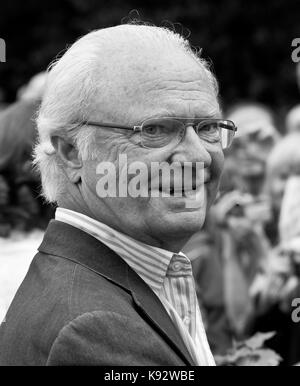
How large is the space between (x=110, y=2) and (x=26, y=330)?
10834 mm

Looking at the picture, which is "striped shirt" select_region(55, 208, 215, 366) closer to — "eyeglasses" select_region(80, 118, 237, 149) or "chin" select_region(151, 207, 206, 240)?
"chin" select_region(151, 207, 206, 240)

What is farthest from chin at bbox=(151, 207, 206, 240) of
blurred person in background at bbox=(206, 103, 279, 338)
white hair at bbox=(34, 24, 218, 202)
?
blurred person in background at bbox=(206, 103, 279, 338)

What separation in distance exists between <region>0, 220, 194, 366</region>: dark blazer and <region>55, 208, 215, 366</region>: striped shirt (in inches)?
1.3

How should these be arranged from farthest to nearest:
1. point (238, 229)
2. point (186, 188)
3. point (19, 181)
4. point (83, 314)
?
point (238, 229), point (19, 181), point (186, 188), point (83, 314)

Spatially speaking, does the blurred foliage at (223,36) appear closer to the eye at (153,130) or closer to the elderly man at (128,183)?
the elderly man at (128,183)

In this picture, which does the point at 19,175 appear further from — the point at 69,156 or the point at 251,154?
the point at 251,154

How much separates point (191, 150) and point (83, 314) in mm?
557

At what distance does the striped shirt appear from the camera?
2152 millimetres

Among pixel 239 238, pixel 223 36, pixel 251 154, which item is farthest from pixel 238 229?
pixel 223 36

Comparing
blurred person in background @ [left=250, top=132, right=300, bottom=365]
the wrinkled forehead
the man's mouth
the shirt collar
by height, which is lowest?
blurred person in background @ [left=250, top=132, right=300, bottom=365]

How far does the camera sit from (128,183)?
7.03 ft

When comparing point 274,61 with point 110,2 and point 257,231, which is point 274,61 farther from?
point 257,231

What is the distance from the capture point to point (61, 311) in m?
1.87

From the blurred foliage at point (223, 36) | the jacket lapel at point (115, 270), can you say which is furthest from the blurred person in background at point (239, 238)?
the blurred foliage at point (223, 36)
